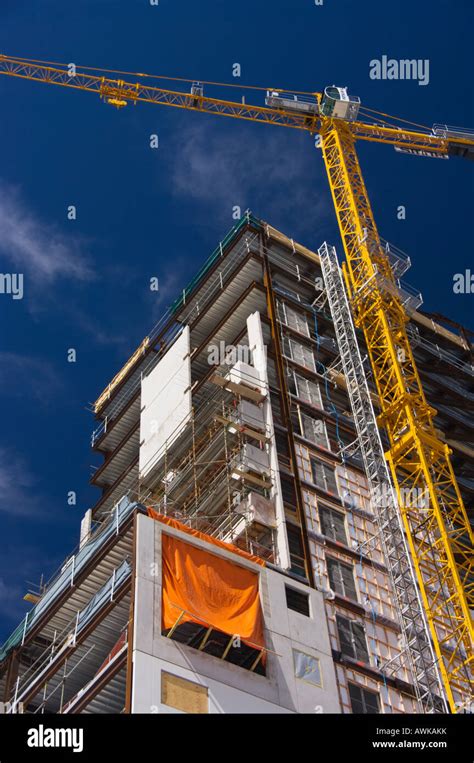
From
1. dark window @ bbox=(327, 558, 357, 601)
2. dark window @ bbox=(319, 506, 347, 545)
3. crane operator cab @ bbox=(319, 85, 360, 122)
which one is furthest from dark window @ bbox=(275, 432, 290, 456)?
crane operator cab @ bbox=(319, 85, 360, 122)

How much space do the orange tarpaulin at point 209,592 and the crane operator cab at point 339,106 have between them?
47.2m

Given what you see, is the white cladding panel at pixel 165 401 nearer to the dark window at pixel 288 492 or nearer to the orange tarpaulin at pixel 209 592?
the dark window at pixel 288 492

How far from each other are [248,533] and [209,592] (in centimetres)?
868

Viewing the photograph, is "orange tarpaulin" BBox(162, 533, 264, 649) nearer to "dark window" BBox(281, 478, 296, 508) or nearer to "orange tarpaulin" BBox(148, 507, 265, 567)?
"orange tarpaulin" BBox(148, 507, 265, 567)

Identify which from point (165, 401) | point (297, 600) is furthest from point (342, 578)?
point (165, 401)

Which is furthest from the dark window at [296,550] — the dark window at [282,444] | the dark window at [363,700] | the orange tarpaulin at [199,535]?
the dark window at [363,700]

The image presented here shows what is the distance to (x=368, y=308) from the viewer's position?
73938 millimetres

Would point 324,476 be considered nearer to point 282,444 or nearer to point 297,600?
point 282,444

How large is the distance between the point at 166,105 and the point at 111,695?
59425 mm

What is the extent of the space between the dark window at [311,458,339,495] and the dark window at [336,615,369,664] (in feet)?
33.8

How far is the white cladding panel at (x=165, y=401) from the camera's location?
70812mm

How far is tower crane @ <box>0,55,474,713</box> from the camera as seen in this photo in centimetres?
5866
